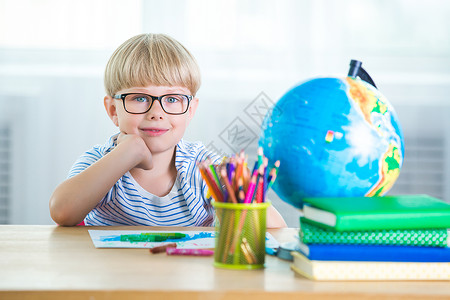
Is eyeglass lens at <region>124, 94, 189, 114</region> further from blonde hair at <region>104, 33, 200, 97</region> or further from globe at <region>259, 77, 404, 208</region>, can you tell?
globe at <region>259, 77, 404, 208</region>

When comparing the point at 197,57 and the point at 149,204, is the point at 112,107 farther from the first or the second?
the point at 197,57

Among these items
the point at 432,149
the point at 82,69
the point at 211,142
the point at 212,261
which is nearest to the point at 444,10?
the point at 432,149

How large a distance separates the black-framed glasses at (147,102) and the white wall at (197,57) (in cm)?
129

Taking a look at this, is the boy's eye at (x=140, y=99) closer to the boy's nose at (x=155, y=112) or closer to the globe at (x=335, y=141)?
the boy's nose at (x=155, y=112)

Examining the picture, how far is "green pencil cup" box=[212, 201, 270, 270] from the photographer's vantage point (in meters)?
0.73

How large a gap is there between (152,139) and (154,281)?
70 centimetres

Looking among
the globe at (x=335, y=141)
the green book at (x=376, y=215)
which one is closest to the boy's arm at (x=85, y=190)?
the globe at (x=335, y=141)

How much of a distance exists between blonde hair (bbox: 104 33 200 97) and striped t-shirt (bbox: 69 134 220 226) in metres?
0.19

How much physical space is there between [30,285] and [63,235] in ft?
1.30

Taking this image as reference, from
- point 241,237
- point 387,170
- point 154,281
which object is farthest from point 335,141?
point 154,281

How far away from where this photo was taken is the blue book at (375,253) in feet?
2.27

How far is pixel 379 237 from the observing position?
0.73 m

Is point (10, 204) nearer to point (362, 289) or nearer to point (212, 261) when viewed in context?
point (212, 261)

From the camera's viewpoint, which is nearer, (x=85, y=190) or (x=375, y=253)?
(x=375, y=253)
